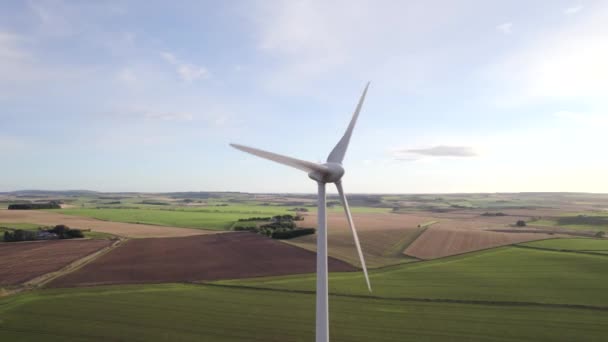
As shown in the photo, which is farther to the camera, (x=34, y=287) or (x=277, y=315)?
(x=34, y=287)

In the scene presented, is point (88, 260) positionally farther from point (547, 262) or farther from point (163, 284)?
point (547, 262)

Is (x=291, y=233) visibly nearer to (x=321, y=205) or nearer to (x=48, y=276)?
(x=48, y=276)

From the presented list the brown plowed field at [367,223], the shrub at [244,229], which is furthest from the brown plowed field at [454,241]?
the shrub at [244,229]

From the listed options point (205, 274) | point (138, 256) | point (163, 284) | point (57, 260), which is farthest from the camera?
point (138, 256)

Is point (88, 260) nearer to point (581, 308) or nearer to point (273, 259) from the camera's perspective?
point (273, 259)

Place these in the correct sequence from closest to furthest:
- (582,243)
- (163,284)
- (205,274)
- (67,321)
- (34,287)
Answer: (67,321) < (34,287) < (163,284) < (205,274) < (582,243)

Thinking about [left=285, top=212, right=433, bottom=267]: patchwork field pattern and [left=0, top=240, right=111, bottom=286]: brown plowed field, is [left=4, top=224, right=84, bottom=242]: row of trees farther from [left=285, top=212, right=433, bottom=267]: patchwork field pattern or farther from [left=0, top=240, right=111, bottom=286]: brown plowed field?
[left=285, top=212, right=433, bottom=267]: patchwork field pattern

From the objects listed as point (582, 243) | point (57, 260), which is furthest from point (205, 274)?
point (582, 243)

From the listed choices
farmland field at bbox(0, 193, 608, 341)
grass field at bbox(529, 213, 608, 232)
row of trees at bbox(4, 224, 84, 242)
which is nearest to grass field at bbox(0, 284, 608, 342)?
farmland field at bbox(0, 193, 608, 341)
